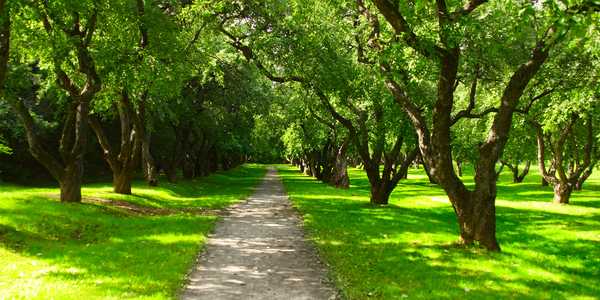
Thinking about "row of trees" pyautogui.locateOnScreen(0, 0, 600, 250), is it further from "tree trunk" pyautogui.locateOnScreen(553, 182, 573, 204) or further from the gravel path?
the gravel path

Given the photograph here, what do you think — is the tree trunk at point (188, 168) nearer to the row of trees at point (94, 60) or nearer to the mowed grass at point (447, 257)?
the row of trees at point (94, 60)

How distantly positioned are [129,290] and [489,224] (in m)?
9.23

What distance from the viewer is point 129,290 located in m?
9.26

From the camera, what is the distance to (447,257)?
1280cm

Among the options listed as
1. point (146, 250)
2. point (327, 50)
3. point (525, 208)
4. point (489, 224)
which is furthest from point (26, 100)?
point (525, 208)

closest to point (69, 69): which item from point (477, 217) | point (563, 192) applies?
point (477, 217)

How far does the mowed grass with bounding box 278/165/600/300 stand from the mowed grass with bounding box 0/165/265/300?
3.71 m

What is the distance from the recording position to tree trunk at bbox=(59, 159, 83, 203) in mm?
19844

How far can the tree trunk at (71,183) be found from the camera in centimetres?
1984

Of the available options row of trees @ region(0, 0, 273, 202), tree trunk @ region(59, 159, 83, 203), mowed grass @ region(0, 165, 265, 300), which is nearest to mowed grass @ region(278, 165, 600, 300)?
mowed grass @ region(0, 165, 265, 300)

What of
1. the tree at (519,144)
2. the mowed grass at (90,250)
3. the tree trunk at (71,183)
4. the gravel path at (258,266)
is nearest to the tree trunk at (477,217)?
the gravel path at (258,266)

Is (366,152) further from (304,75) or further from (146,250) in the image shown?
(146,250)

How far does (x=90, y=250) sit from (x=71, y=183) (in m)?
7.78

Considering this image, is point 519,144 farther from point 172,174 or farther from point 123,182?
point 123,182
